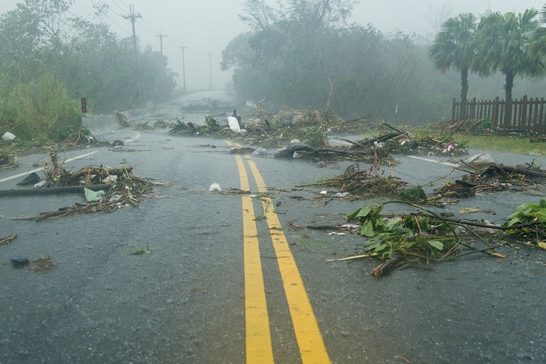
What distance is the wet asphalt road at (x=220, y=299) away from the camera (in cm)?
260

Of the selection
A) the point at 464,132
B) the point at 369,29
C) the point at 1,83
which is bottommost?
the point at 464,132

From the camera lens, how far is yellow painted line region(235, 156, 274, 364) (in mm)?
2547

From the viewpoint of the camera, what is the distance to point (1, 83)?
683 inches

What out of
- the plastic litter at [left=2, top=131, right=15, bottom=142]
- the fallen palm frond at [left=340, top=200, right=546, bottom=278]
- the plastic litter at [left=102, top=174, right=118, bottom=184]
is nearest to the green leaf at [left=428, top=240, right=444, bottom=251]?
the fallen palm frond at [left=340, top=200, right=546, bottom=278]

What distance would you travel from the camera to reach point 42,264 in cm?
398

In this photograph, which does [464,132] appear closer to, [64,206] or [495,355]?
[64,206]

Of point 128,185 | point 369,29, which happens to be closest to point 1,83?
point 128,185

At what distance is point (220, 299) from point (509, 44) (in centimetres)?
2815

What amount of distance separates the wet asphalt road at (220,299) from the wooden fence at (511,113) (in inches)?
690

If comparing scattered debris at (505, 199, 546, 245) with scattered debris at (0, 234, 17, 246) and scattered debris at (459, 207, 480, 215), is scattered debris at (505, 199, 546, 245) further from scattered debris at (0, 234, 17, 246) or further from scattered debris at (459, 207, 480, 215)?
scattered debris at (0, 234, 17, 246)

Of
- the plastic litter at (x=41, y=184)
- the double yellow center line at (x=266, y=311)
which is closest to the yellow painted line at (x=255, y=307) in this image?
the double yellow center line at (x=266, y=311)

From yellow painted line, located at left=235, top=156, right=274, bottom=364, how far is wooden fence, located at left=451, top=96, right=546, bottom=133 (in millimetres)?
19079

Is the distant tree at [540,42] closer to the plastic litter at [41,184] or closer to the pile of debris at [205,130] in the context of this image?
the pile of debris at [205,130]

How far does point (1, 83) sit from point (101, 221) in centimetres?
1480
